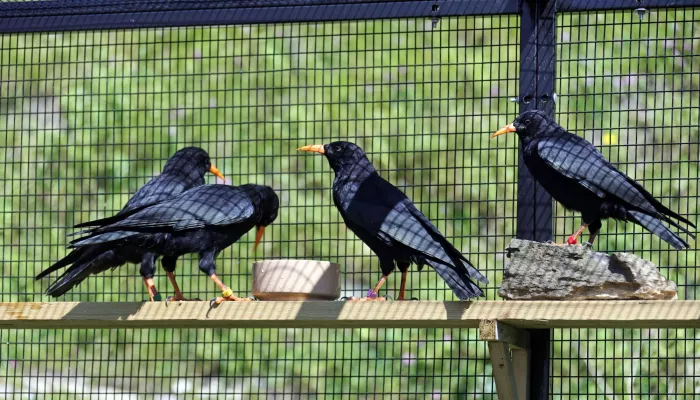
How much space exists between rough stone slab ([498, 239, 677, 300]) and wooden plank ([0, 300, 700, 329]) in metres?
Result: 0.06

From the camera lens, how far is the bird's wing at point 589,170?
11.3 ft

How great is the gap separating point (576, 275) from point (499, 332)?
11.7 inches

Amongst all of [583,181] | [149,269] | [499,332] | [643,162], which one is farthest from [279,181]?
[499,332]

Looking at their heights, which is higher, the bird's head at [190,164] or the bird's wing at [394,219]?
the bird's head at [190,164]

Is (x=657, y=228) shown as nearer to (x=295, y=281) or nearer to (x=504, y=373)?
(x=504, y=373)

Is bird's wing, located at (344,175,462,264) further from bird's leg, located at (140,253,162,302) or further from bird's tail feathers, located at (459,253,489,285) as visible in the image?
bird's leg, located at (140,253,162,302)

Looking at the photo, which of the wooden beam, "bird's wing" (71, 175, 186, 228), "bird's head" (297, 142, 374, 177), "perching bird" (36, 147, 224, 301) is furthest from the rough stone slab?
"bird's wing" (71, 175, 186, 228)

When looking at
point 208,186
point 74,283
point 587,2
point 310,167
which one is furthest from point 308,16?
point 310,167

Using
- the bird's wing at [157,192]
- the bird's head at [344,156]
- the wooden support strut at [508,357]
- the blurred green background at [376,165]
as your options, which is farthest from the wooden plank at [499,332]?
the bird's wing at [157,192]

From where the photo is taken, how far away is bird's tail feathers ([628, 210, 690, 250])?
337cm

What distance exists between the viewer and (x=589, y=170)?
3.52 metres

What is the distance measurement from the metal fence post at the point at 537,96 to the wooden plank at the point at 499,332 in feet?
0.67

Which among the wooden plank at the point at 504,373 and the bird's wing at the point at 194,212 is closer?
the wooden plank at the point at 504,373

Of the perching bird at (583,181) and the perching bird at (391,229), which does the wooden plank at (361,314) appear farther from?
the perching bird at (583,181)
